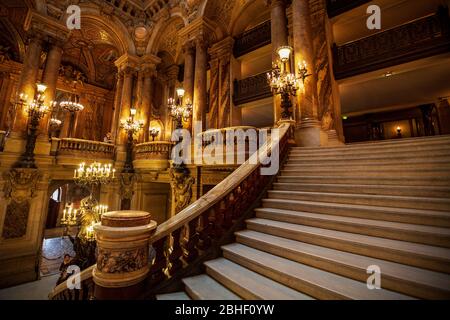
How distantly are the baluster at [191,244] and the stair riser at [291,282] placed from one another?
0.54m

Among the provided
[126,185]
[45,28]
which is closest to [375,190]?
[126,185]

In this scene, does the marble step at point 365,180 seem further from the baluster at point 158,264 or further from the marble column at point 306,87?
the marble column at point 306,87

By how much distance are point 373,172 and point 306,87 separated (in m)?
4.93

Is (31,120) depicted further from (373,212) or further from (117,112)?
(373,212)

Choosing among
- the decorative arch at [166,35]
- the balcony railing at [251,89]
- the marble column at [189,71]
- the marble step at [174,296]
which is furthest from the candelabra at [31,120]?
the marble step at [174,296]

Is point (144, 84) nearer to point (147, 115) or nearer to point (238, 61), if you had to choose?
point (147, 115)

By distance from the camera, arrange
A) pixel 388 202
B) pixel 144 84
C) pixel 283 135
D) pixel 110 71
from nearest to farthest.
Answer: pixel 388 202
pixel 283 135
pixel 144 84
pixel 110 71

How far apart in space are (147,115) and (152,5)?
6.92 m

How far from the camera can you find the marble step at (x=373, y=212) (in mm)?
2318

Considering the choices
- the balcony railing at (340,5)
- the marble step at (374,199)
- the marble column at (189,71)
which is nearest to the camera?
the marble step at (374,199)

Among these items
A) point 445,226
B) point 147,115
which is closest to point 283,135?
point 445,226

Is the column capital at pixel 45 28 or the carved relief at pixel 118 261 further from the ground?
the column capital at pixel 45 28

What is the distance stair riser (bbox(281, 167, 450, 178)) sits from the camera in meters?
3.10

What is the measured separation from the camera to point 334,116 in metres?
7.91
